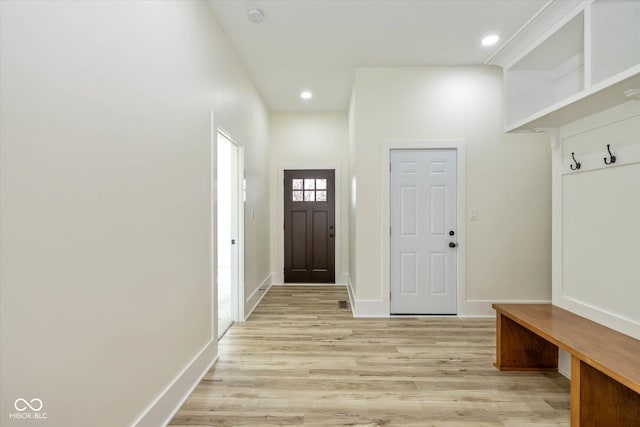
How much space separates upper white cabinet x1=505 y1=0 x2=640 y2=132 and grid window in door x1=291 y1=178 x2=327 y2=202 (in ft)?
10.4

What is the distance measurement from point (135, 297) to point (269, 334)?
186 centimetres

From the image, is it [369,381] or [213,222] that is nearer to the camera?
[369,381]

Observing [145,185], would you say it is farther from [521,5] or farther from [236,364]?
[521,5]

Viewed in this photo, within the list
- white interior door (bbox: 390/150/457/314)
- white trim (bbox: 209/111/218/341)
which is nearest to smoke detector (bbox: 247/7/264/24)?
white trim (bbox: 209/111/218/341)

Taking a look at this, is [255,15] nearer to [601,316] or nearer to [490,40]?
[490,40]

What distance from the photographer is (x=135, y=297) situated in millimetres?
1512

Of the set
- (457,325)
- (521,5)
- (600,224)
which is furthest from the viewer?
(457,325)

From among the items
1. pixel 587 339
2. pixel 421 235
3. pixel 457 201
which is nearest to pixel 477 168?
pixel 457 201

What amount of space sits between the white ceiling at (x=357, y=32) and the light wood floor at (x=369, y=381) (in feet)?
9.78

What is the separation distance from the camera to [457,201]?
3588 mm

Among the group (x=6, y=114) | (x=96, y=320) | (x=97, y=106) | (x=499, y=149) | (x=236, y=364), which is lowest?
(x=236, y=364)

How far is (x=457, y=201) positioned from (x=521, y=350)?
1708 mm

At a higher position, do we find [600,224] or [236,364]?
[600,224]

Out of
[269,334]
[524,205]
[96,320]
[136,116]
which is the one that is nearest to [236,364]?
[269,334]
